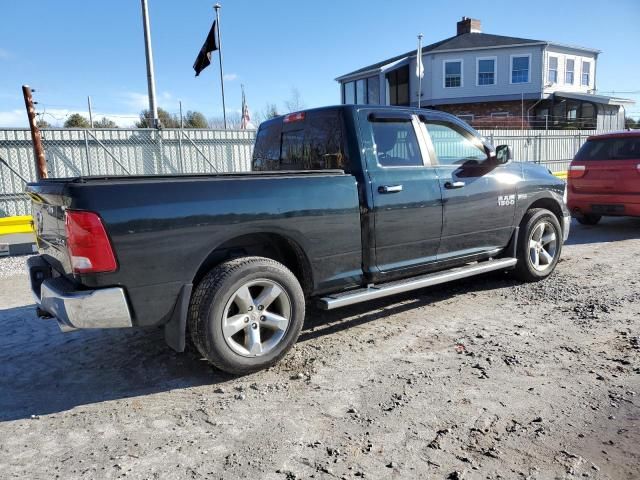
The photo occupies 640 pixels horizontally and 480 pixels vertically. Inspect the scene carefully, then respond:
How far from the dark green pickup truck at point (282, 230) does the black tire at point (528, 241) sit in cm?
3

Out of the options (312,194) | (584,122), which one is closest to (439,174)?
(312,194)

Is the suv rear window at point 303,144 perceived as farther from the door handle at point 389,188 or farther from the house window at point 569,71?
the house window at point 569,71

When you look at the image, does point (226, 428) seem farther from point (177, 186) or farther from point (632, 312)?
point (632, 312)

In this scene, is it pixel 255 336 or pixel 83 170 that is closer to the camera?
pixel 255 336

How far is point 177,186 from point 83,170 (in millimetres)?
9540

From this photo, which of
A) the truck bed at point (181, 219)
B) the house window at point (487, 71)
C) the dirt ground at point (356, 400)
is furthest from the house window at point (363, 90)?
the truck bed at point (181, 219)

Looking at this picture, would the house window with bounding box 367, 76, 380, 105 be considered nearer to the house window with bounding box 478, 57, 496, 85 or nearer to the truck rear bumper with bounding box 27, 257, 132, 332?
the house window with bounding box 478, 57, 496, 85

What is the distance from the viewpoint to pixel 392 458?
2637mm

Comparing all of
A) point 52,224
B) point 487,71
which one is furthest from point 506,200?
point 487,71

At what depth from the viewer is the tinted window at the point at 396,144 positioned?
176 inches

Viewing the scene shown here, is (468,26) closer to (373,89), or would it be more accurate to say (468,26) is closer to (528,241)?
(373,89)

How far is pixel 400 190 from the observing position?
14.5 feet

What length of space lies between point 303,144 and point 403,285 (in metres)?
1.59

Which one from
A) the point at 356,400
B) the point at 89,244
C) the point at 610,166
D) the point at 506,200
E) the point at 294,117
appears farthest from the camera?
the point at 610,166
